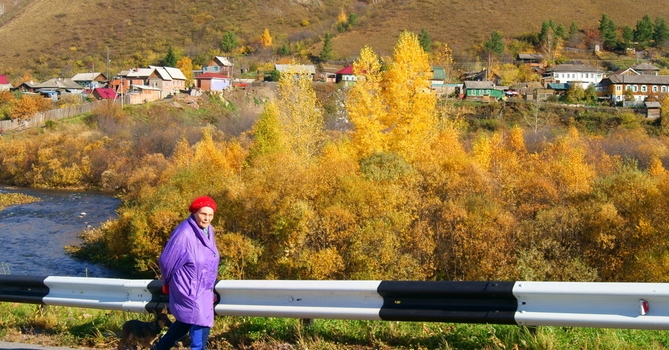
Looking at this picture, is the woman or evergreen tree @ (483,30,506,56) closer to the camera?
the woman

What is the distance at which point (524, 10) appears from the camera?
127m

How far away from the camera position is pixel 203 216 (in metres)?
5.61

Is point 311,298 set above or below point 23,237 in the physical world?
above

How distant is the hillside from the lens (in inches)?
4688

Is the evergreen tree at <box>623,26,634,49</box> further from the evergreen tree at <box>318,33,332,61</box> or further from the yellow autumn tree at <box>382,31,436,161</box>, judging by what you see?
the yellow autumn tree at <box>382,31,436,161</box>

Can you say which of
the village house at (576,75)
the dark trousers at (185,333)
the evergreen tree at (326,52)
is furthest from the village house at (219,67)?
the dark trousers at (185,333)

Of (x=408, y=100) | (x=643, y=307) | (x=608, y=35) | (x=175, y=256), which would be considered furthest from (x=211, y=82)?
(x=643, y=307)

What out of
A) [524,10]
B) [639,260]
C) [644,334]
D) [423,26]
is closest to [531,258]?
[639,260]

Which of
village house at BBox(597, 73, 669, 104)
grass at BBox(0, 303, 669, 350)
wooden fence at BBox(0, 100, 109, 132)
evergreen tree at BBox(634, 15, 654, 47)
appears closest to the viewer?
grass at BBox(0, 303, 669, 350)

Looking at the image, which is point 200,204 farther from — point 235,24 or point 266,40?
point 235,24

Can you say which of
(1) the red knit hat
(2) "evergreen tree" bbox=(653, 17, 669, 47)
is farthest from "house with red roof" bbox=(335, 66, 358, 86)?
(1) the red knit hat

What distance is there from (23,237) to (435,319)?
28.5 metres

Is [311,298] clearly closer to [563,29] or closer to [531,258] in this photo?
[531,258]

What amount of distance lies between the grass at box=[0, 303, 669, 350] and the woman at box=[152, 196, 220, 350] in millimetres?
1077
